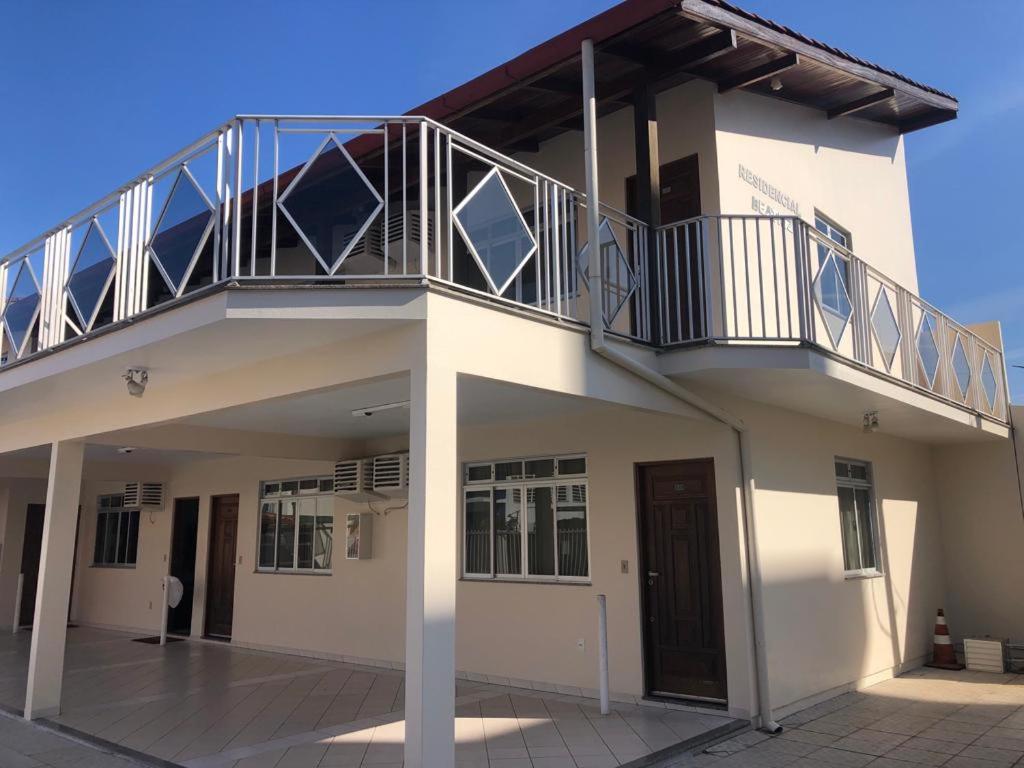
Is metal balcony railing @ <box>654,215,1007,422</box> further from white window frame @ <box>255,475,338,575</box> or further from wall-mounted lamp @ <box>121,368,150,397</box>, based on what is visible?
white window frame @ <box>255,475,338,575</box>

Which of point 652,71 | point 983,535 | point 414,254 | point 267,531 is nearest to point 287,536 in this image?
point 267,531

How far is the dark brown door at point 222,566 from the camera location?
12609 mm

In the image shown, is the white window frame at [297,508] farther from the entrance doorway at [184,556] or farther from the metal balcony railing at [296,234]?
the metal balcony railing at [296,234]

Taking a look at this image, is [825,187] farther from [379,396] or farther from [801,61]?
[379,396]

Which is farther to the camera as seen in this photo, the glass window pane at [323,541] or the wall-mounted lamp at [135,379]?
the glass window pane at [323,541]

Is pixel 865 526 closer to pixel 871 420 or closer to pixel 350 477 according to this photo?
pixel 871 420

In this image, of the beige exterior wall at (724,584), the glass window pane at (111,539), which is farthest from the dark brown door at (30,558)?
the beige exterior wall at (724,584)

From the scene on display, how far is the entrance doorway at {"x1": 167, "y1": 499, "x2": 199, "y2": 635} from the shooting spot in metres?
13.8

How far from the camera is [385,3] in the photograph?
11438 millimetres

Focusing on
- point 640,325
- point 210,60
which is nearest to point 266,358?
point 640,325

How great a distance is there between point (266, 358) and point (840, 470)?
682 cm

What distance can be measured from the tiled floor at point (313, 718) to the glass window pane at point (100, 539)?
5381 mm

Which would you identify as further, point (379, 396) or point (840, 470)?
point (840, 470)

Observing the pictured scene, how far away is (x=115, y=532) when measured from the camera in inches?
602
